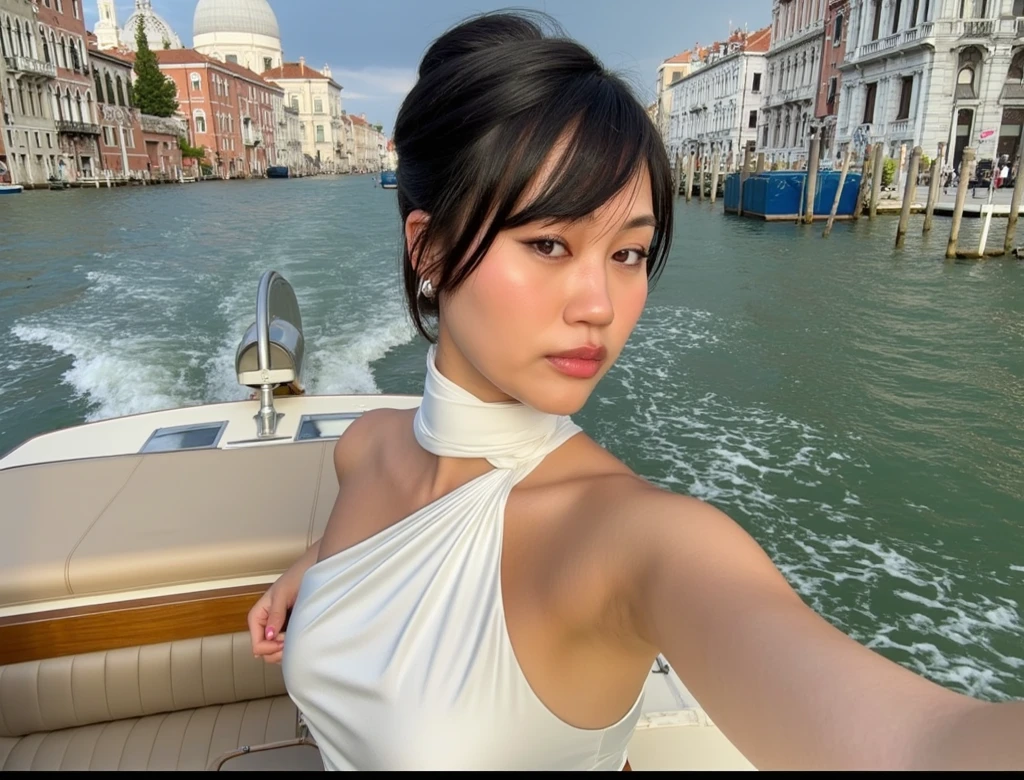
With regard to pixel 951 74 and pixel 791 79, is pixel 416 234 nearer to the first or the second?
pixel 951 74

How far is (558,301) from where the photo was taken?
76cm

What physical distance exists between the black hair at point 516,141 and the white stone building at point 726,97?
38897mm

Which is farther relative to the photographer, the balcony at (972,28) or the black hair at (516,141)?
the balcony at (972,28)

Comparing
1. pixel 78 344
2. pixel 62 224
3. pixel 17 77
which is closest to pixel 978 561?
pixel 78 344

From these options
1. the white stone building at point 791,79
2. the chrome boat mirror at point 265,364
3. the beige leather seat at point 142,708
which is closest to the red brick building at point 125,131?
the white stone building at point 791,79

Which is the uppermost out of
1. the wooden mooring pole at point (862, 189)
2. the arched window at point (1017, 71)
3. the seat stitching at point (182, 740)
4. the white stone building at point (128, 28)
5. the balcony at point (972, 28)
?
the white stone building at point (128, 28)

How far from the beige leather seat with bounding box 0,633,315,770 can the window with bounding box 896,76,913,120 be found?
3161 centimetres

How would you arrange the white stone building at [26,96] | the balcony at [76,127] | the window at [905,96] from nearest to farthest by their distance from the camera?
the window at [905,96]
the white stone building at [26,96]
the balcony at [76,127]

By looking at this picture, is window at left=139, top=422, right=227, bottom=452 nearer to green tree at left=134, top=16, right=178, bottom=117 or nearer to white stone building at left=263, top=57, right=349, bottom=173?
green tree at left=134, top=16, right=178, bottom=117

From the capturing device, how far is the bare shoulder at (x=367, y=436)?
1.23 meters

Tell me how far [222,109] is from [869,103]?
4833 centimetres

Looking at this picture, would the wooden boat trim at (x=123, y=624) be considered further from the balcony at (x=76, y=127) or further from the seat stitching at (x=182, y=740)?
the balcony at (x=76, y=127)

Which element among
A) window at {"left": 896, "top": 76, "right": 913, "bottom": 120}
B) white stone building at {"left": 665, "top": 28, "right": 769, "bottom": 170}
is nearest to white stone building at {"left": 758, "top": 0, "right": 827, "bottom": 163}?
white stone building at {"left": 665, "top": 28, "right": 769, "bottom": 170}

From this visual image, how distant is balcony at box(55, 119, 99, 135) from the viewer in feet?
119
